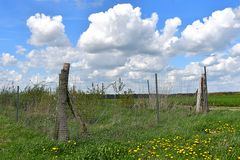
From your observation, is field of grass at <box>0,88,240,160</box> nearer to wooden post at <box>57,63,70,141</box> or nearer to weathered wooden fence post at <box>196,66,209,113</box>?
wooden post at <box>57,63,70,141</box>

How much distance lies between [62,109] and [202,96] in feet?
31.5

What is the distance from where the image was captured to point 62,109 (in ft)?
33.6

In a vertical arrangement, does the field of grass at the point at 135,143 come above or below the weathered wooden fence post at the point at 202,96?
below

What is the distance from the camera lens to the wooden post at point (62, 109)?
10.1m

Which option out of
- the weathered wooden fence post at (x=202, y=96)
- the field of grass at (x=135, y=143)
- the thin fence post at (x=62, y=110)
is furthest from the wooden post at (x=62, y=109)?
the weathered wooden fence post at (x=202, y=96)

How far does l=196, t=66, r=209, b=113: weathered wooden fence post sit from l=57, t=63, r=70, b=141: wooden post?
8.89m

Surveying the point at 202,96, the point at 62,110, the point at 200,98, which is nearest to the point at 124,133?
the point at 62,110

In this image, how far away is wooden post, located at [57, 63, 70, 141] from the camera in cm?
1012

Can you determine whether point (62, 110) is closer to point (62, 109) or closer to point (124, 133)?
point (62, 109)

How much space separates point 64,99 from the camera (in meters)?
10.3

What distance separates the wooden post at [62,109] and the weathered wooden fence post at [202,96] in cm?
889

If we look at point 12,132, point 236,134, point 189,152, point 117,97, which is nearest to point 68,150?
point 189,152

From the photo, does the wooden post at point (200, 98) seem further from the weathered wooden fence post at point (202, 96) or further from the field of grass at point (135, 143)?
the field of grass at point (135, 143)

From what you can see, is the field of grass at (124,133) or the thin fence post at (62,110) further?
the thin fence post at (62,110)
